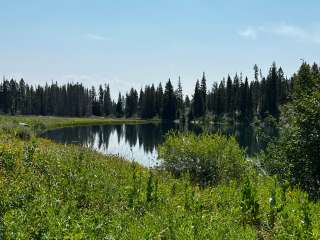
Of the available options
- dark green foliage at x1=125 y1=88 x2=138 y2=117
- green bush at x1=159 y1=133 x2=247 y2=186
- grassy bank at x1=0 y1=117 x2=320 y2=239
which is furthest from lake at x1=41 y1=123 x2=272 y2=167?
dark green foliage at x1=125 y1=88 x2=138 y2=117

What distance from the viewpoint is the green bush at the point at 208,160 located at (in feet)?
57.4

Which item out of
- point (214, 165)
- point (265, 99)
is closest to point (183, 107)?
point (265, 99)

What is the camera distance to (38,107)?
148 m

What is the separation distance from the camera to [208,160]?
17.7 m

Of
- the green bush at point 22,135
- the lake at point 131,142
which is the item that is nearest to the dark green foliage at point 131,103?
the lake at point 131,142

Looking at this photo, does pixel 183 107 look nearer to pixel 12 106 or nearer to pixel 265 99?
pixel 265 99

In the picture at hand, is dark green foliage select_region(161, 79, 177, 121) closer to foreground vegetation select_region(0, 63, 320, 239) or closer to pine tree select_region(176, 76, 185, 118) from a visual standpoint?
pine tree select_region(176, 76, 185, 118)

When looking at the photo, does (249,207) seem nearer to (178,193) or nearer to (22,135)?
(178,193)

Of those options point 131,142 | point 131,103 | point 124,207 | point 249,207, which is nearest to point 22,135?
point 124,207

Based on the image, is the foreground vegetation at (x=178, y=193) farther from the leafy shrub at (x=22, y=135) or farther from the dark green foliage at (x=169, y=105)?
the dark green foliage at (x=169, y=105)

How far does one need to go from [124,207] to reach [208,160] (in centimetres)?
733

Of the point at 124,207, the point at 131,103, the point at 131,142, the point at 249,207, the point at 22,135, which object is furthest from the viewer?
the point at 131,103

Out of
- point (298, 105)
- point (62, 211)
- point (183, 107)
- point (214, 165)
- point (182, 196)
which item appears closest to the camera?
point (62, 211)

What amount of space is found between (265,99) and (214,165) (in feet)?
319
